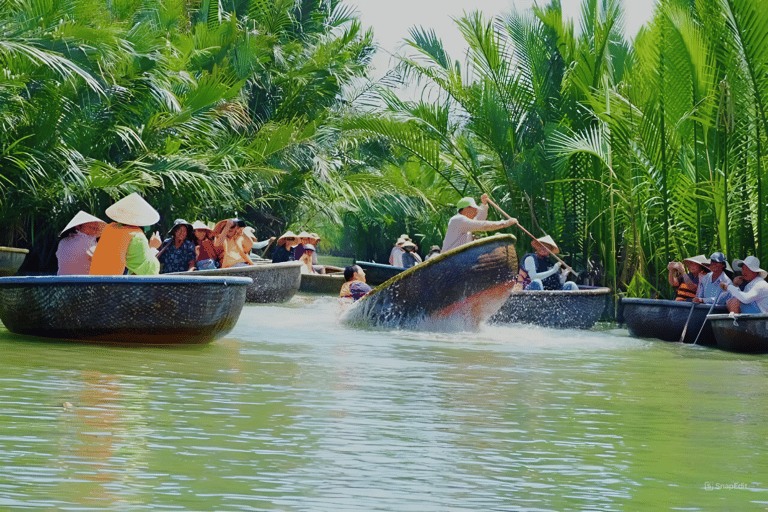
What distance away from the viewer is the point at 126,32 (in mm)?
19094

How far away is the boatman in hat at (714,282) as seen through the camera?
12.5m

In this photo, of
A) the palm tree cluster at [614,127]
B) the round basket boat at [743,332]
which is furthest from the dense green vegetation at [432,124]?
the round basket boat at [743,332]

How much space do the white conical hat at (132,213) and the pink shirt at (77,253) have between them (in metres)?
0.55

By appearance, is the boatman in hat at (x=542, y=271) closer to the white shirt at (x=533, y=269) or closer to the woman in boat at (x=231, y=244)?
the white shirt at (x=533, y=269)

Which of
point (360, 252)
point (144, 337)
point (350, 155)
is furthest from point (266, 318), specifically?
point (360, 252)

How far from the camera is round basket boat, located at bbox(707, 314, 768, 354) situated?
37.7 feet

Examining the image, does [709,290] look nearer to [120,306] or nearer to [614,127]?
[614,127]

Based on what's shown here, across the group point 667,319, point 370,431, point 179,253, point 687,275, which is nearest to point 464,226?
point 667,319

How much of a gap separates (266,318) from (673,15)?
5995mm

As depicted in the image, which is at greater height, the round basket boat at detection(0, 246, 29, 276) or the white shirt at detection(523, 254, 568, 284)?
the white shirt at detection(523, 254, 568, 284)

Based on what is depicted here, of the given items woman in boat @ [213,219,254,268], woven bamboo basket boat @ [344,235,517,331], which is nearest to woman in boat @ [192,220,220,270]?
woman in boat @ [213,219,254,268]

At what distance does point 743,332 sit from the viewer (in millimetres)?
11625

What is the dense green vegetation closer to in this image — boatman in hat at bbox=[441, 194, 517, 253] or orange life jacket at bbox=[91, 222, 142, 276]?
boatman in hat at bbox=[441, 194, 517, 253]

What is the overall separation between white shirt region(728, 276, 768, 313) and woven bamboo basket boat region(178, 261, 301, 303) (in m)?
7.46
